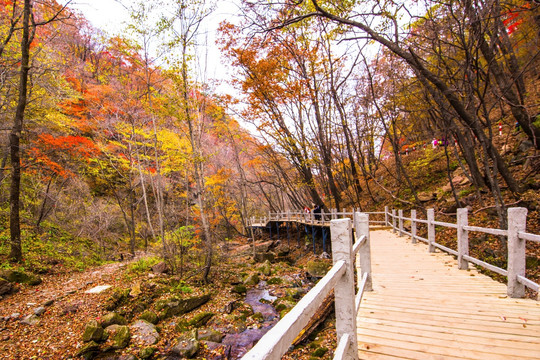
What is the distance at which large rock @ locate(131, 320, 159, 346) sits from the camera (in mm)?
6121

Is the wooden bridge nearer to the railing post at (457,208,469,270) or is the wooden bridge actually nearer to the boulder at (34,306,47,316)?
the railing post at (457,208,469,270)

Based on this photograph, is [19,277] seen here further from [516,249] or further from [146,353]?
[516,249]

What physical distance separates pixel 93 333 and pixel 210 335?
2.69 metres

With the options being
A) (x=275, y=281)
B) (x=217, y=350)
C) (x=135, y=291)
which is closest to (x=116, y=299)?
(x=135, y=291)

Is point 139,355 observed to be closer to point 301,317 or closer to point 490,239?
point 301,317

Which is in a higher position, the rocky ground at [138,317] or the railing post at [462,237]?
the railing post at [462,237]

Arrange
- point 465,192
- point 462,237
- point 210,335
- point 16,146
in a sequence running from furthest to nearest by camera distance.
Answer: point 465,192
point 16,146
point 210,335
point 462,237

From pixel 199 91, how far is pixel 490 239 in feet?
38.8

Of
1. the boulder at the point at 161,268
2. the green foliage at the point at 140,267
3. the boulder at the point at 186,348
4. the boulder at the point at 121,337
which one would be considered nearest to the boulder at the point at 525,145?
the boulder at the point at 186,348

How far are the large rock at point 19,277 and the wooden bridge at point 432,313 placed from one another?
9519mm

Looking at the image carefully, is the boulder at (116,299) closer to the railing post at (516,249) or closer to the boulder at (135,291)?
the boulder at (135,291)

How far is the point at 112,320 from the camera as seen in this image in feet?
21.2

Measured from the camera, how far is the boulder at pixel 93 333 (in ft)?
18.6

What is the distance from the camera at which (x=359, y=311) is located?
3365 millimetres
